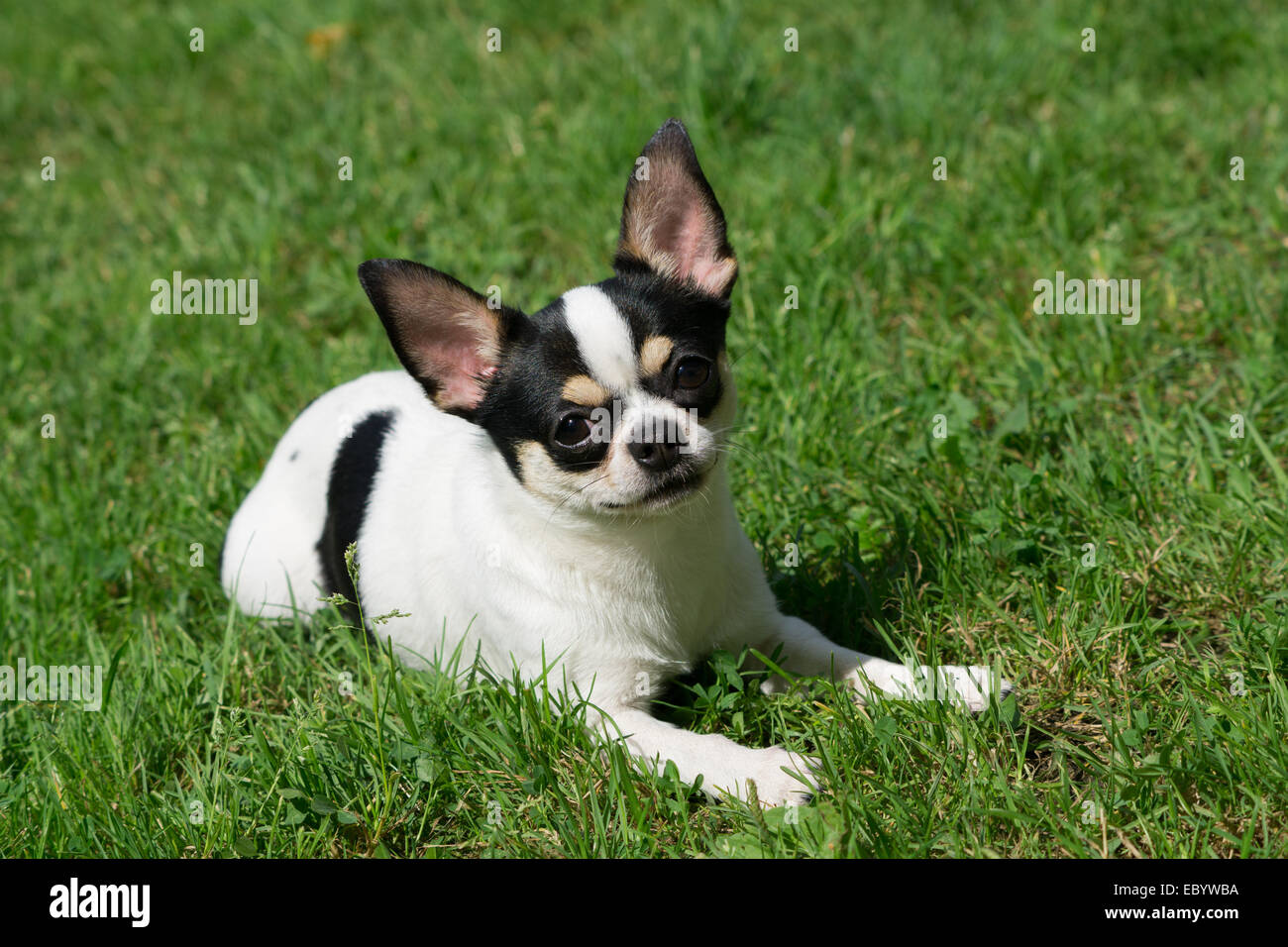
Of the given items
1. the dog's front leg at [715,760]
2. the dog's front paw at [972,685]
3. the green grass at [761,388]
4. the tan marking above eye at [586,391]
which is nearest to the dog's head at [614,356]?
the tan marking above eye at [586,391]

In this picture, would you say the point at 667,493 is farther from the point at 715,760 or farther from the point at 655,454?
the point at 715,760

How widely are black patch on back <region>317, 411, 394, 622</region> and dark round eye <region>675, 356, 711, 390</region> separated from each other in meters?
1.16

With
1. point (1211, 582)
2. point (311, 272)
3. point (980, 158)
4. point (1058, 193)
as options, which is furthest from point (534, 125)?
point (1211, 582)

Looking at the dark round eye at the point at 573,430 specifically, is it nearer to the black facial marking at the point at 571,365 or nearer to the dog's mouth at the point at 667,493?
the black facial marking at the point at 571,365

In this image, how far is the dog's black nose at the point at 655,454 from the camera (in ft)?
9.11

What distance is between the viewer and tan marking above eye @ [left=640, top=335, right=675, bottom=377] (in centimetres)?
285

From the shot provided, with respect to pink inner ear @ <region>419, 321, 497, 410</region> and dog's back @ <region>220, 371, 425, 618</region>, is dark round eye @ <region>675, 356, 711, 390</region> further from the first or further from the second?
dog's back @ <region>220, 371, 425, 618</region>

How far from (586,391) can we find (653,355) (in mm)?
183

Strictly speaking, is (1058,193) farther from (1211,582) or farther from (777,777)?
(777,777)

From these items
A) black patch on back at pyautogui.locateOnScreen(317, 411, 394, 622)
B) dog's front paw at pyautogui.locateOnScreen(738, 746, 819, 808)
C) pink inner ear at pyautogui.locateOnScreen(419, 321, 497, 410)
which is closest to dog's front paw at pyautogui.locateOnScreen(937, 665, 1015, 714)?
dog's front paw at pyautogui.locateOnScreen(738, 746, 819, 808)

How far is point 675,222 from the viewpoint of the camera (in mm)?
3113

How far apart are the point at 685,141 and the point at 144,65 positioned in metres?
5.65

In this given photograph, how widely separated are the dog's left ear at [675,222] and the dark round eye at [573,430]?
492mm

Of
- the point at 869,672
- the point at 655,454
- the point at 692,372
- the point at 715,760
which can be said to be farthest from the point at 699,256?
the point at 715,760
